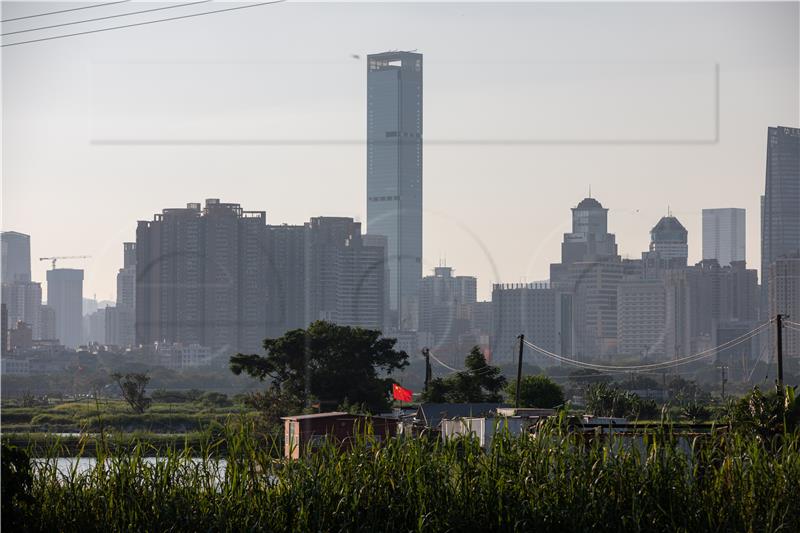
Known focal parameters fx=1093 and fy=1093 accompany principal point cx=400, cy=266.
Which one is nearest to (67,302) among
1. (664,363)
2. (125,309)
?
(125,309)

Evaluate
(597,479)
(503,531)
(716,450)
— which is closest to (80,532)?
(503,531)

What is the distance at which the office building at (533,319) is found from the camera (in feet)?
139

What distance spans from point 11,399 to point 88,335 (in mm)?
12741

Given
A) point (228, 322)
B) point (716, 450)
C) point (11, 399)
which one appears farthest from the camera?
point (228, 322)

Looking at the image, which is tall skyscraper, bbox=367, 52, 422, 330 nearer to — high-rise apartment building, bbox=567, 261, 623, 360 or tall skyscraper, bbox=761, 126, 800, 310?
high-rise apartment building, bbox=567, 261, 623, 360

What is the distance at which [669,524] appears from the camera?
3.46m

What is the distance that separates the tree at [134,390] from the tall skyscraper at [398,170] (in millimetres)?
18940

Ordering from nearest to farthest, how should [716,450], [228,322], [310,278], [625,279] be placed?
1. [716,450]
2. [228,322]
3. [310,278]
4. [625,279]

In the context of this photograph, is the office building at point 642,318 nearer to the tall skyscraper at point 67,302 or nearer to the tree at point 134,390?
the tall skyscraper at point 67,302

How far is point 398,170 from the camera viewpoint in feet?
171

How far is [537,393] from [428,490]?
1428 centimetres

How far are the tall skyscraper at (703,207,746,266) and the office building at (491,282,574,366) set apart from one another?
258 inches

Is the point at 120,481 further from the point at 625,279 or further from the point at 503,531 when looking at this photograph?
the point at 625,279

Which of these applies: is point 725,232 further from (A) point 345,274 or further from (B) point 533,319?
(A) point 345,274
